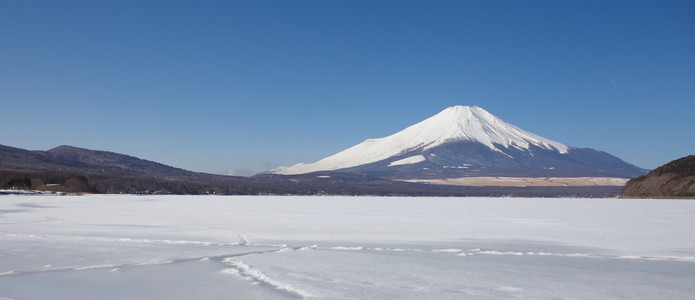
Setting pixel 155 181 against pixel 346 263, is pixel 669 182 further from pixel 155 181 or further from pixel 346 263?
pixel 155 181

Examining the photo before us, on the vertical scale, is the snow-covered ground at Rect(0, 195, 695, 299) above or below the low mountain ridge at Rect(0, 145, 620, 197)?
below

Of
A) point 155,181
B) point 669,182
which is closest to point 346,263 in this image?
point 669,182

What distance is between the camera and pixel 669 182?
39.1m

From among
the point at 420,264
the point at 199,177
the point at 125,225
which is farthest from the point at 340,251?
the point at 199,177

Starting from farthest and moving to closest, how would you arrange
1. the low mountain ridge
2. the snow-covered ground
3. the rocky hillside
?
the low mountain ridge, the rocky hillside, the snow-covered ground

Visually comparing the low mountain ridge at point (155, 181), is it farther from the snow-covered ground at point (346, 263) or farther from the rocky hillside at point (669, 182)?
the rocky hillside at point (669, 182)

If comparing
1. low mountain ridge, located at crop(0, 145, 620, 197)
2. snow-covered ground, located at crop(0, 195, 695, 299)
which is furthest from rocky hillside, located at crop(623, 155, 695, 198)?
low mountain ridge, located at crop(0, 145, 620, 197)

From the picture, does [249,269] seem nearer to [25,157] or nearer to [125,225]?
[125,225]

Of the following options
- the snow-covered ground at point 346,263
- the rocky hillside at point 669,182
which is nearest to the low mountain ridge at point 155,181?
the snow-covered ground at point 346,263

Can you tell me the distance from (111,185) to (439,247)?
75.0 m

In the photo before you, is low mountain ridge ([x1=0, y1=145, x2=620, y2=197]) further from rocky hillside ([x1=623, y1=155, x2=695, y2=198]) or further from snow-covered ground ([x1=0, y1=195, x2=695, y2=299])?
rocky hillside ([x1=623, y1=155, x2=695, y2=198])

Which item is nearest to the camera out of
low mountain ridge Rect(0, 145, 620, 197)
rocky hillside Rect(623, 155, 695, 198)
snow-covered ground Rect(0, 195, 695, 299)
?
snow-covered ground Rect(0, 195, 695, 299)

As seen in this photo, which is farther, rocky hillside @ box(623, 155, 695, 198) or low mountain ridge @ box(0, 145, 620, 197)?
low mountain ridge @ box(0, 145, 620, 197)

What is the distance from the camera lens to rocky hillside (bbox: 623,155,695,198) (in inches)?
1456
